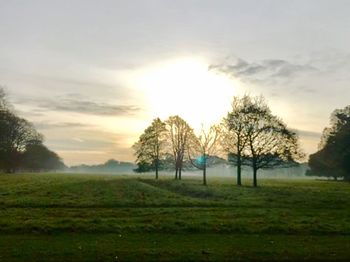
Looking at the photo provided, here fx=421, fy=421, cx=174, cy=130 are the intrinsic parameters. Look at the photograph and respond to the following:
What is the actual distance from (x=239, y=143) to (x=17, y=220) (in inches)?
2239

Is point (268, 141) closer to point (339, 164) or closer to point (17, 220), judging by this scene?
point (339, 164)

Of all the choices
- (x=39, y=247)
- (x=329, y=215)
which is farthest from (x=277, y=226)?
(x=39, y=247)

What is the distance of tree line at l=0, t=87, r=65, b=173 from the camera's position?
115719 mm

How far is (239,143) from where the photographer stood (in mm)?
83938

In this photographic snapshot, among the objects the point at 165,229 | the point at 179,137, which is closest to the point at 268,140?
the point at 179,137

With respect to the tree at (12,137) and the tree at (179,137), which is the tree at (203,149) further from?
the tree at (12,137)

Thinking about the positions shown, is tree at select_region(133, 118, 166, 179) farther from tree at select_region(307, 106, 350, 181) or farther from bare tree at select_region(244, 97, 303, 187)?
tree at select_region(307, 106, 350, 181)

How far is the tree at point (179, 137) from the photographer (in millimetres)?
105625

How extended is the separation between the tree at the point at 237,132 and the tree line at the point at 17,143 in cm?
5853

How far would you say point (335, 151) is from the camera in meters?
109

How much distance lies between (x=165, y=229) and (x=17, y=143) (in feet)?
385

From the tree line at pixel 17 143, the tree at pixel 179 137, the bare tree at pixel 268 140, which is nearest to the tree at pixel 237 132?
the bare tree at pixel 268 140

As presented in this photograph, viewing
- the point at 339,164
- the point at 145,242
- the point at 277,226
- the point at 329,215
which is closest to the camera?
the point at 145,242

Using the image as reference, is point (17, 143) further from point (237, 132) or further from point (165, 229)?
point (165, 229)
